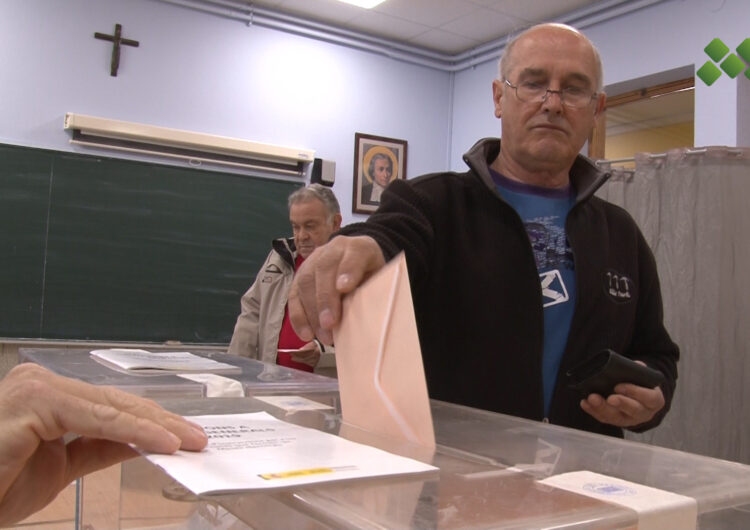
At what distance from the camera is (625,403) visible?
1.05 meters

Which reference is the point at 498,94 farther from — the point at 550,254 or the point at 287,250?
the point at 287,250

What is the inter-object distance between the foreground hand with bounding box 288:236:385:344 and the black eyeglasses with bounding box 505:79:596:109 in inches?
31.6

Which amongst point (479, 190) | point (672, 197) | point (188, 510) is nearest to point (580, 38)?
point (479, 190)

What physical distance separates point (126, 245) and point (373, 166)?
1.83 metres

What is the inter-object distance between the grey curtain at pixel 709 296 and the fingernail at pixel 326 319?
258cm

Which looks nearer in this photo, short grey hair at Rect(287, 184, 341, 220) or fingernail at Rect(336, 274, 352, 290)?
fingernail at Rect(336, 274, 352, 290)

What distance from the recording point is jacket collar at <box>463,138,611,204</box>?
55.4 inches

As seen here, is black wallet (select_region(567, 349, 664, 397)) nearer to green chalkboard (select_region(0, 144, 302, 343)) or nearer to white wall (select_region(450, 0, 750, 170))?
white wall (select_region(450, 0, 750, 170))

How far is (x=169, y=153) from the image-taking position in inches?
169

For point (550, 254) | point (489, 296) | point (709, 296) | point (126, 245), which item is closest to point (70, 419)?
point (489, 296)

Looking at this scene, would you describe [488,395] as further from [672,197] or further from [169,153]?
[169,153]

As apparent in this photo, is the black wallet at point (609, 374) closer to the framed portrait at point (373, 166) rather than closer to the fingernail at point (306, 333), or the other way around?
the fingernail at point (306, 333)

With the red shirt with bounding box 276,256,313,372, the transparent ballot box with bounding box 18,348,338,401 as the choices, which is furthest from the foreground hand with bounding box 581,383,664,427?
the red shirt with bounding box 276,256,313,372

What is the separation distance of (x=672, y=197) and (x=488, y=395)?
209cm
